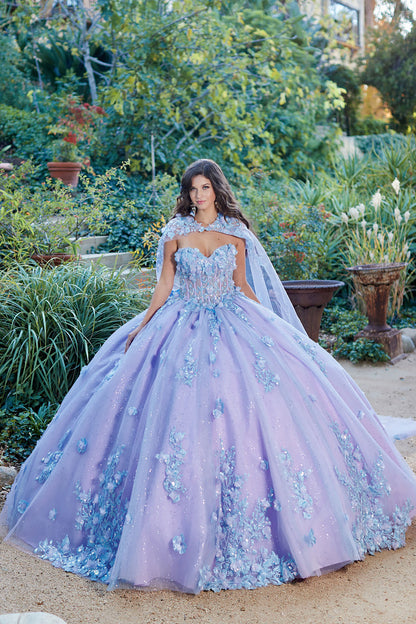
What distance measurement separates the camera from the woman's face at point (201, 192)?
3.26 meters

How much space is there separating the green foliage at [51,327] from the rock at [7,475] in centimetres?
67

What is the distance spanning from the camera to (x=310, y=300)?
20.0ft

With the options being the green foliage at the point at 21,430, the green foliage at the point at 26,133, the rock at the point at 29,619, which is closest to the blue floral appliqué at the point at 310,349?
the rock at the point at 29,619

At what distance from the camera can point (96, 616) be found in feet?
8.17

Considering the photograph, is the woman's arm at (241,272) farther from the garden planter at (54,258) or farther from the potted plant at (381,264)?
the potted plant at (381,264)

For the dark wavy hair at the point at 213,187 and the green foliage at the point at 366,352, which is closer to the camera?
the dark wavy hair at the point at 213,187

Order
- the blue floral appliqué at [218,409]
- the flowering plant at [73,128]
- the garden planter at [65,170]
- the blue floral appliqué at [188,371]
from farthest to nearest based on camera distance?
the flowering plant at [73,128] → the garden planter at [65,170] → the blue floral appliqué at [188,371] → the blue floral appliqué at [218,409]

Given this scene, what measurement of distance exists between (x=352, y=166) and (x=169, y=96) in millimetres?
3100

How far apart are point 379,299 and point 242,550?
16.3 ft

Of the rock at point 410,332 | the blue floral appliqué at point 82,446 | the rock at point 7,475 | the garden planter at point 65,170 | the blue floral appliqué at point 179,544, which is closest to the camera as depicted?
the blue floral appliqué at point 179,544

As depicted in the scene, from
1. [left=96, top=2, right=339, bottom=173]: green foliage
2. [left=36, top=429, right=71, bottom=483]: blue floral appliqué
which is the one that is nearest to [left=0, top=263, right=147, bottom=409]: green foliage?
[left=36, top=429, right=71, bottom=483]: blue floral appliqué

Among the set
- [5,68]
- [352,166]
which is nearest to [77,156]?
[5,68]

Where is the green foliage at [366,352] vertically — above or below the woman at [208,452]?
below

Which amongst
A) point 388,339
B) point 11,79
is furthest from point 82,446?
point 11,79
